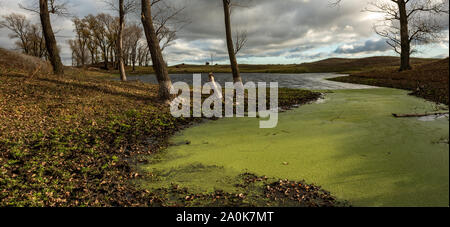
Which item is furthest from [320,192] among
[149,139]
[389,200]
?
[149,139]

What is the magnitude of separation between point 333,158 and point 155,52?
787cm

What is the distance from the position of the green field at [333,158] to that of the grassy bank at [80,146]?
37cm

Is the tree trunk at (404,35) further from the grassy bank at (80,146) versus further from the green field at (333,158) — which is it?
the grassy bank at (80,146)

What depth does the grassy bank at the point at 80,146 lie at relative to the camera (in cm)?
333

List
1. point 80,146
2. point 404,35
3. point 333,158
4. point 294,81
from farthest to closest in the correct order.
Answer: point 294,81
point 404,35
point 80,146
point 333,158

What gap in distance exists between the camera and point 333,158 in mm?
4359

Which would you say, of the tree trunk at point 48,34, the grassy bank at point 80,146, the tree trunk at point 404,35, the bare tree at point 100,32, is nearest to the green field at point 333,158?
the grassy bank at point 80,146

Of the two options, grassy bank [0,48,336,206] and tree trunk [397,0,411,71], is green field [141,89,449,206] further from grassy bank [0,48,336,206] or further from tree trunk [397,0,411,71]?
tree trunk [397,0,411,71]

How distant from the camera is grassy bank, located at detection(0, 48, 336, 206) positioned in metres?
3.33

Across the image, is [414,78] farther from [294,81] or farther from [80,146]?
[80,146]

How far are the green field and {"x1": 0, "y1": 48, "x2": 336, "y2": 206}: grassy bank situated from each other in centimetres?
37

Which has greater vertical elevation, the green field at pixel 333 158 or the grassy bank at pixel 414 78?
the grassy bank at pixel 414 78

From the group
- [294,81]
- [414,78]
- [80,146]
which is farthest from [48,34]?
[294,81]

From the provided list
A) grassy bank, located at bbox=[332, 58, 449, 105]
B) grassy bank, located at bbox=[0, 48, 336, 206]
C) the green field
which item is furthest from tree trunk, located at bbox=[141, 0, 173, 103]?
grassy bank, located at bbox=[332, 58, 449, 105]
